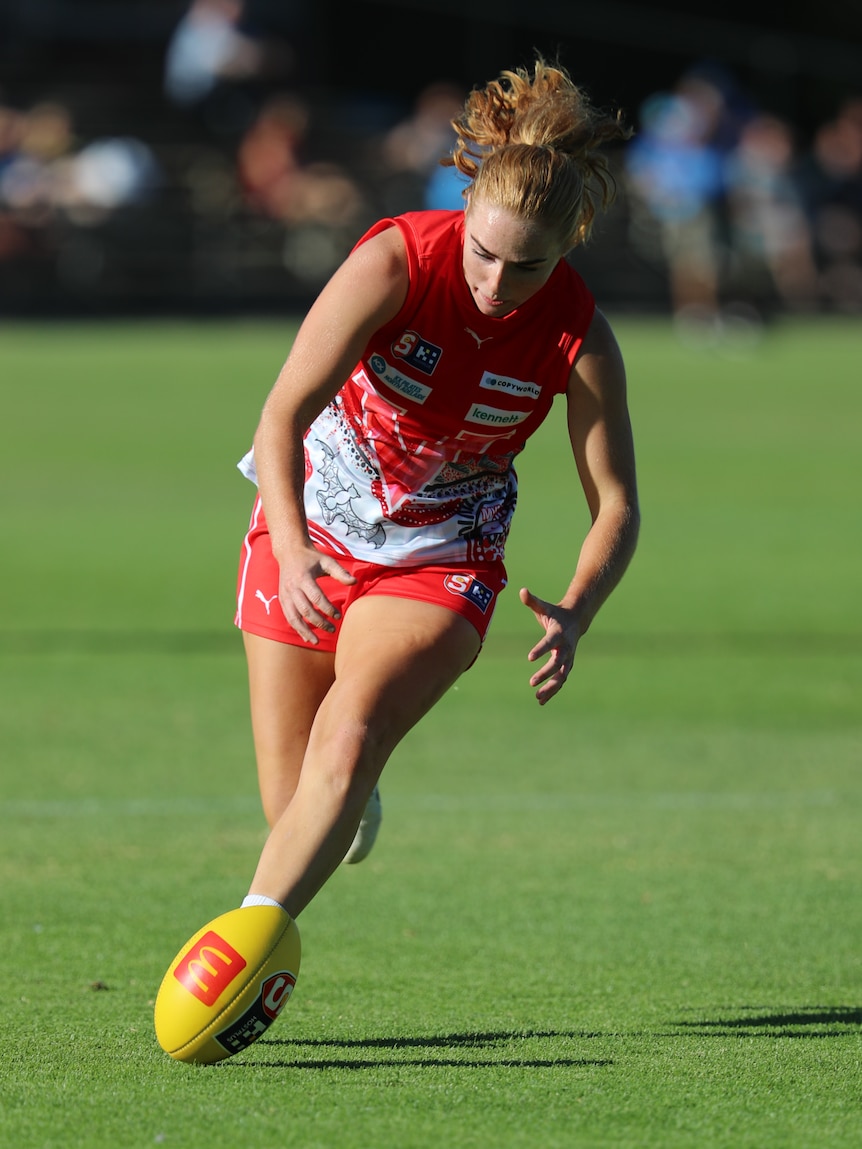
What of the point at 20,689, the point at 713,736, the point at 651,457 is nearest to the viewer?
the point at 713,736

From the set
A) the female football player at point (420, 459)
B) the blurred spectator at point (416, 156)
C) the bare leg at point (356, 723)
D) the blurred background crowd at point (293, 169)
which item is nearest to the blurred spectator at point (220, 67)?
the blurred background crowd at point (293, 169)

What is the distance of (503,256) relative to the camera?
396 centimetres

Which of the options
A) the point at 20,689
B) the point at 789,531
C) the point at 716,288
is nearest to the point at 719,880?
the point at 20,689

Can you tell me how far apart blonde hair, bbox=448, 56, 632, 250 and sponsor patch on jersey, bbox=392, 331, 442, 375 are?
1.15 feet

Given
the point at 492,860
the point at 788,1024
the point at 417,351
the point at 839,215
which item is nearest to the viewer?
the point at 417,351

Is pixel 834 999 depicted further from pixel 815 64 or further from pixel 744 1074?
pixel 815 64

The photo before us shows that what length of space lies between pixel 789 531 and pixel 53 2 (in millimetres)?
18634

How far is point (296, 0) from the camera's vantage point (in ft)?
96.6

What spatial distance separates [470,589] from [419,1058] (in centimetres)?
109

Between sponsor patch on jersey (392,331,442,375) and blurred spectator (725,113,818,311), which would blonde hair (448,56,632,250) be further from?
blurred spectator (725,113,818,311)

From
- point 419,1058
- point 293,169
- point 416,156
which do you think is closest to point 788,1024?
point 419,1058

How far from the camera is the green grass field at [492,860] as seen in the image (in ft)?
12.3

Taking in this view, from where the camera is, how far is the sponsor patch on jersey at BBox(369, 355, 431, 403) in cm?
427

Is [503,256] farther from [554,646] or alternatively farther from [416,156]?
[416,156]
